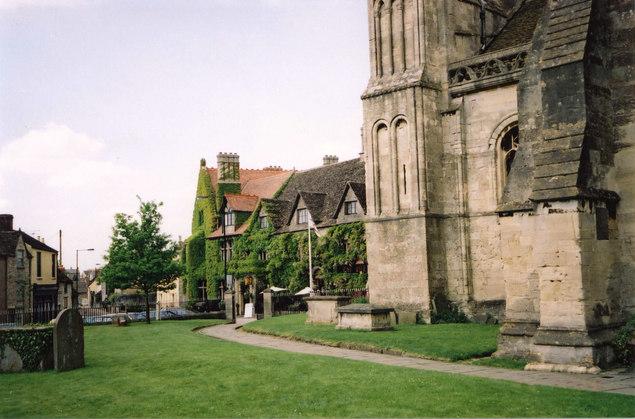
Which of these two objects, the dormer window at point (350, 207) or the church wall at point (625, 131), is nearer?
the church wall at point (625, 131)

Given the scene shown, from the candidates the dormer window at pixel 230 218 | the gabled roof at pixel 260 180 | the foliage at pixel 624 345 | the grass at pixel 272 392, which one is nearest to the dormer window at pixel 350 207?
the gabled roof at pixel 260 180

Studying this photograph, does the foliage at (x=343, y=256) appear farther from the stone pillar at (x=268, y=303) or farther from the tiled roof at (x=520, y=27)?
the tiled roof at (x=520, y=27)

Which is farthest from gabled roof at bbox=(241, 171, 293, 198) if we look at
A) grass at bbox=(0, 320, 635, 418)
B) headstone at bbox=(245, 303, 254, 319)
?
grass at bbox=(0, 320, 635, 418)

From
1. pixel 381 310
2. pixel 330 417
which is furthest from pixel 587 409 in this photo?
pixel 381 310

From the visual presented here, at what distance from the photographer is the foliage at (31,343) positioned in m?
16.2

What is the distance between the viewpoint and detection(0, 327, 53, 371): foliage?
16.2 meters

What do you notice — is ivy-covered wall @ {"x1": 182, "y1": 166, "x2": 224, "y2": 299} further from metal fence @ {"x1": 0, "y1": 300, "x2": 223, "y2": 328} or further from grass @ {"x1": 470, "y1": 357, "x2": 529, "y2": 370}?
grass @ {"x1": 470, "y1": 357, "x2": 529, "y2": 370}

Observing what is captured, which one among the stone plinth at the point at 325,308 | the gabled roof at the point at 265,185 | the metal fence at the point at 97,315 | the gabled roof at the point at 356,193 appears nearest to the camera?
the stone plinth at the point at 325,308

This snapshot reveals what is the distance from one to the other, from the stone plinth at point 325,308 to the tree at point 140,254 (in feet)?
47.5

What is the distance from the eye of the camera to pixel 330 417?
9.42 meters

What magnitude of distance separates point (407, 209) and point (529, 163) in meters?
8.92

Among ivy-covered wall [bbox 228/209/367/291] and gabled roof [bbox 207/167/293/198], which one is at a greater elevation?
gabled roof [bbox 207/167/293/198]

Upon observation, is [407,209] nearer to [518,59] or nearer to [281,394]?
[518,59]

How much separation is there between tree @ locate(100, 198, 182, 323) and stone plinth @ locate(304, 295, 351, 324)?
14486 mm
